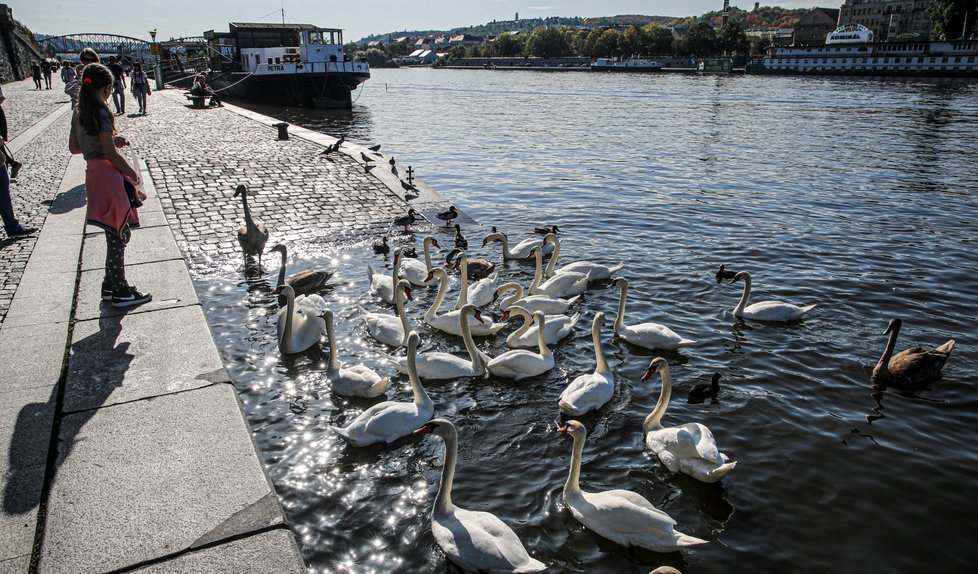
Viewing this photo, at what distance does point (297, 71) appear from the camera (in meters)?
42.3

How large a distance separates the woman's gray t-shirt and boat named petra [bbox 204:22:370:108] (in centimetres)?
3821

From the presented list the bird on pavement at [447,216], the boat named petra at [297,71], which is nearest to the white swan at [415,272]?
the bird on pavement at [447,216]

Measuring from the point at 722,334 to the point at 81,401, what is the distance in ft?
23.3

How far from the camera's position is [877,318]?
902cm

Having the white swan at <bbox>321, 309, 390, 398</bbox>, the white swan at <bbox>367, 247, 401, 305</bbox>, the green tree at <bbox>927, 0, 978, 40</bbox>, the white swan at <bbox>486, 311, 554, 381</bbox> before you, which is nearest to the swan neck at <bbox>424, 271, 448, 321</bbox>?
the white swan at <bbox>367, 247, 401, 305</bbox>

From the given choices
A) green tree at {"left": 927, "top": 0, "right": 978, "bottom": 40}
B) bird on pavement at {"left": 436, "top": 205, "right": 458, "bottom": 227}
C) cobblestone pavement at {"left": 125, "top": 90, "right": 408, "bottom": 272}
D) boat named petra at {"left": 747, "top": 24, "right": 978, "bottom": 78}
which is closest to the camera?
cobblestone pavement at {"left": 125, "top": 90, "right": 408, "bottom": 272}

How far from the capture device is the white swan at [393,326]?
7734 millimetres

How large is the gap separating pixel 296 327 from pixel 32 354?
2485 millimetres

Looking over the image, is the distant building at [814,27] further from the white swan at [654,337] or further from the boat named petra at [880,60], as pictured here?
the white swan at [654,337]

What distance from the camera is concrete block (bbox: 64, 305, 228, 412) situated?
5.43 m

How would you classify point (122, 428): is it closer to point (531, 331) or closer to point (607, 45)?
point (531, 331)

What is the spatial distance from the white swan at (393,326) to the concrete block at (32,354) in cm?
313

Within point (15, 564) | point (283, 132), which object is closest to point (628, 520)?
point (15, 564)

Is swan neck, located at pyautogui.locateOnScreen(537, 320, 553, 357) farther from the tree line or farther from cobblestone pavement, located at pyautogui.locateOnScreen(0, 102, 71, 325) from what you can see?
the tree line
